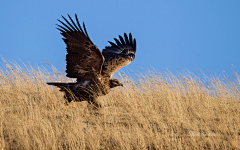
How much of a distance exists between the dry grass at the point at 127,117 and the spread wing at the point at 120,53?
93 centimetres

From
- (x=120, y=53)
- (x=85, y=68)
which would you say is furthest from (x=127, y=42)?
(x=85, y=68)

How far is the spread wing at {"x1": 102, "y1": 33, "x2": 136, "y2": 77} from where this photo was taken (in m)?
6.99

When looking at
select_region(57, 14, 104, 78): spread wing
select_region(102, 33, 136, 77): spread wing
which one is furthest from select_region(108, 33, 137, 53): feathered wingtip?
select_region(57, 14, 104, 78): spread wing

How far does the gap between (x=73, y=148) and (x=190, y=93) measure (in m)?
4.83

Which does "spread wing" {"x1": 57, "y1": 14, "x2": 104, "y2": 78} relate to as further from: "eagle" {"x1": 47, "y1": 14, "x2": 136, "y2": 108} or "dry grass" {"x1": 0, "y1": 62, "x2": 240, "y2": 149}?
"dry grass" {"x1": 0, "y1": 62, "x2": 240, "y2": 149}

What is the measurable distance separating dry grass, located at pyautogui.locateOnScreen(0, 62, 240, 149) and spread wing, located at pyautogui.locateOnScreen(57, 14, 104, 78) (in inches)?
43.4

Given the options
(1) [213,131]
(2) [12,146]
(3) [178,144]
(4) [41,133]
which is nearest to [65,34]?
(4) [41,133]

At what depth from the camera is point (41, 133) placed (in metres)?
4.18

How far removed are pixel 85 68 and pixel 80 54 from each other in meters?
0.47

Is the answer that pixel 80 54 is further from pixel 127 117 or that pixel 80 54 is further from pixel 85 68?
pixel 127 117

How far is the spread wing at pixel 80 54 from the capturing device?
508cm

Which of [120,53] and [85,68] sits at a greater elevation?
[120,53]

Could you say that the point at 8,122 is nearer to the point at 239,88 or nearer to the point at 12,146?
the point at 12,146

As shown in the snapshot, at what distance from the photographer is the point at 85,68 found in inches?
224
